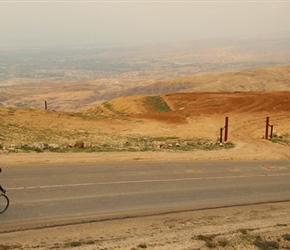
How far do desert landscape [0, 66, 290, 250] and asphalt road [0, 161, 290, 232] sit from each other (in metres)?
0.80

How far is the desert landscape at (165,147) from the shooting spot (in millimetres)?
11445

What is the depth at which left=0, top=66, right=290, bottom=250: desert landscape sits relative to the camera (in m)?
11.4

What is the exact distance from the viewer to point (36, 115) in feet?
120

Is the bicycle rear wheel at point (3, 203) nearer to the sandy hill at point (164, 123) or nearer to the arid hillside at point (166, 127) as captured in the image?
the sandy hill at point (164, 123)

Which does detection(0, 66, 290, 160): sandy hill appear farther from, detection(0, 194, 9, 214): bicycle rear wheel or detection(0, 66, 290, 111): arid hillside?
detection(0, 66, 290, 111): arid hillside

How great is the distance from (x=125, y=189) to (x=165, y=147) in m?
10.0

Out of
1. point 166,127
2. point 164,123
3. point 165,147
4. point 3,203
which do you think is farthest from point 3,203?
point 164,123

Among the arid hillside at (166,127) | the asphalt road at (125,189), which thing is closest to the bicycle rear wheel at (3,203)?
the asphalt road at (125,189)

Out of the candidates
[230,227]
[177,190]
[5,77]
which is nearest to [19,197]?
[177,190]

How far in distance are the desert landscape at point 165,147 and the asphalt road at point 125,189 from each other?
801 mm

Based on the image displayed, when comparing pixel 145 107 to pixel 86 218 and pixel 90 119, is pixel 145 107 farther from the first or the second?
pixel 86 218

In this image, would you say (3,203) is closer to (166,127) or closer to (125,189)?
(125,189)

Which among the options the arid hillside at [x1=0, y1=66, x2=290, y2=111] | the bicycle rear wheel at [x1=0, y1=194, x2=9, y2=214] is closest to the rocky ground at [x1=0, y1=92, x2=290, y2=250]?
the bicycle rear wheel at [x1=0, y1=194, x2=9, y2=214]

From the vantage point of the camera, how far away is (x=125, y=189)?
15781 mm
